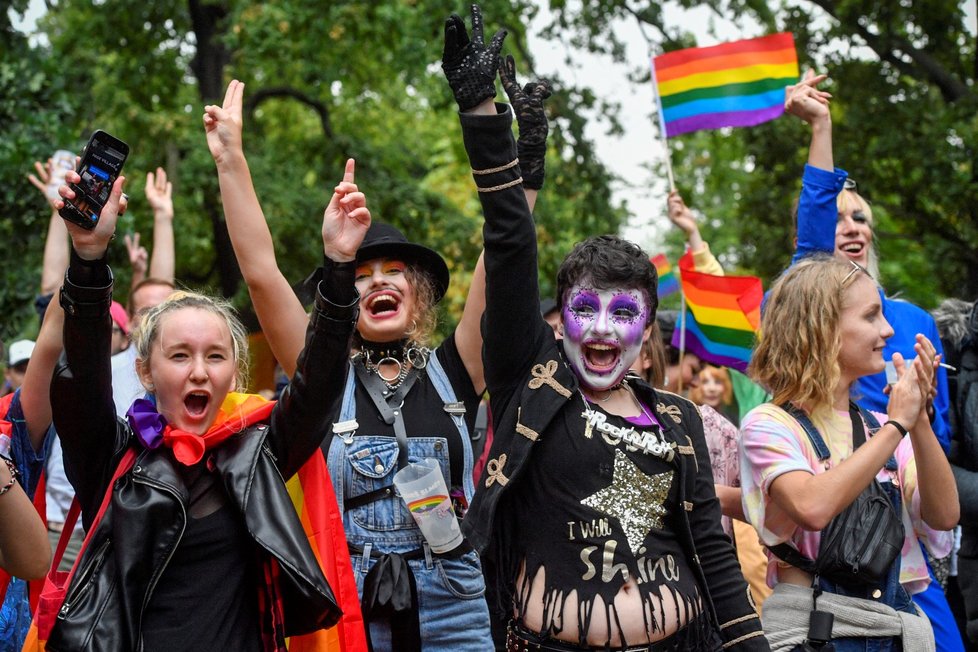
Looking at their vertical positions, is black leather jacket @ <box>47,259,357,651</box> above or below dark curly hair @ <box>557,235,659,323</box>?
below

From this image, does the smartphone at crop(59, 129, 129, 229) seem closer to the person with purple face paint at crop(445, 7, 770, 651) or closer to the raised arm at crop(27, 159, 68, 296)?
the person with purple face paint at crop(445, 7, 770, 651)

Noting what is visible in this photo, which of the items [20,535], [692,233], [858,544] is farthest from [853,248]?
[20,535]

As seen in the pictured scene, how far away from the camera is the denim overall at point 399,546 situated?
362cm

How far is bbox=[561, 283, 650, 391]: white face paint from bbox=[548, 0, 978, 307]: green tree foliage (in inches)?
355

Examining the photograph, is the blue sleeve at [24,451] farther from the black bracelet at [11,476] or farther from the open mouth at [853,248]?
the open mouth at [853,248]

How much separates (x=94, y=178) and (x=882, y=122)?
36.2 feet

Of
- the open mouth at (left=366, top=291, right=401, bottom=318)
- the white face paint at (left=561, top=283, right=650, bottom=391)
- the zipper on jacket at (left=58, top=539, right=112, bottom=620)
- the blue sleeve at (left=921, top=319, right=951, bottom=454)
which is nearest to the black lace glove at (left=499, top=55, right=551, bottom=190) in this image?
the white face paint at (left=561, top=283, right=650, bottom=391)

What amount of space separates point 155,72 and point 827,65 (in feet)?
27.9

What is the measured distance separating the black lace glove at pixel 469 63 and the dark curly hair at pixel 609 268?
56cm

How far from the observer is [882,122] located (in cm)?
1242

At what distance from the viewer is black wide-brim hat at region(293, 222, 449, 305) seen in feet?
13.1

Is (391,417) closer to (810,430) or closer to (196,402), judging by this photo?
(196,402)

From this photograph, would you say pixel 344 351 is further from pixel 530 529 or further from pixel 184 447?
pixel 530 529

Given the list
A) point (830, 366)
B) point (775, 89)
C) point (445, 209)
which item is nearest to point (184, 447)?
point (830, 366)
